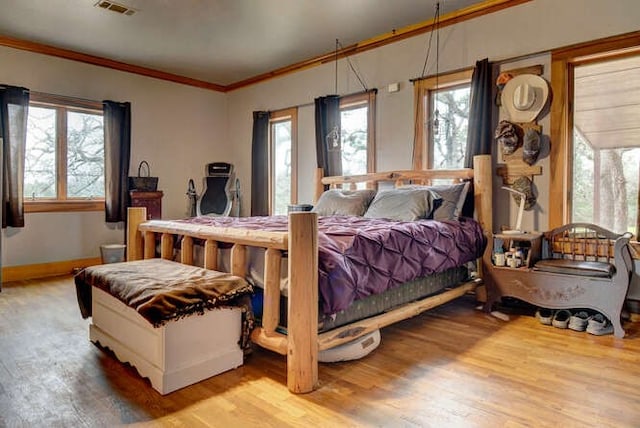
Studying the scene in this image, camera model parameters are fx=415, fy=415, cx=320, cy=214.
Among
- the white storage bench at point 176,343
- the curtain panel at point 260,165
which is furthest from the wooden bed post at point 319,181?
the white storage bench at point 176,343

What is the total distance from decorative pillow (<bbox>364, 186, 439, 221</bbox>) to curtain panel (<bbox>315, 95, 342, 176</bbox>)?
4.22 ft

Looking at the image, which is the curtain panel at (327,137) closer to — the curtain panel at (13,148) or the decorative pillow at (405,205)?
the decorative pillow at (405,205)

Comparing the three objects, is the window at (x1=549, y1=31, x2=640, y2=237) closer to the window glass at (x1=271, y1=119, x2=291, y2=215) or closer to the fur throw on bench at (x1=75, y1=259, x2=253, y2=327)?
the fur throw on bench at (x1=75, y1=259, x2=253, y2=327)

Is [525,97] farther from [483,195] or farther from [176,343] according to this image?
[176,343]

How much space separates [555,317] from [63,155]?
5395 mm

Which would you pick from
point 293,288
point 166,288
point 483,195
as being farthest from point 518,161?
point 166,288

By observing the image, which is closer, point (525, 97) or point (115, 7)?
point (525, 97)

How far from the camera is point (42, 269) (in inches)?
191

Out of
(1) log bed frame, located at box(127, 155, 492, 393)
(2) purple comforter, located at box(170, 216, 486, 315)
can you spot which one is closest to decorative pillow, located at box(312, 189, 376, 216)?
(2) purple comforter, located at box(170, 216, 486, 315)

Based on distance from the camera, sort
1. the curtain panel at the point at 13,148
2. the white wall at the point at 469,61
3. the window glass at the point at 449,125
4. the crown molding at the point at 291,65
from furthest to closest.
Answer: the curtain panel at the point at 13,148 < the window glass at the point at 449,125 < the crown molding at the point at 291,65 < the white wall at the point at 469,61

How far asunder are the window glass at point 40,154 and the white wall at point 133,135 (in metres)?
0.26

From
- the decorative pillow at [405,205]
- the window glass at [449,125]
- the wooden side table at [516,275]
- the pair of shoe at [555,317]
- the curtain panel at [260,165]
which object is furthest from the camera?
the curtain panel at [260,165]

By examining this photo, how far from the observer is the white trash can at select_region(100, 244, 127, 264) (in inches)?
195

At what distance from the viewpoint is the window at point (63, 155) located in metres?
4.80
